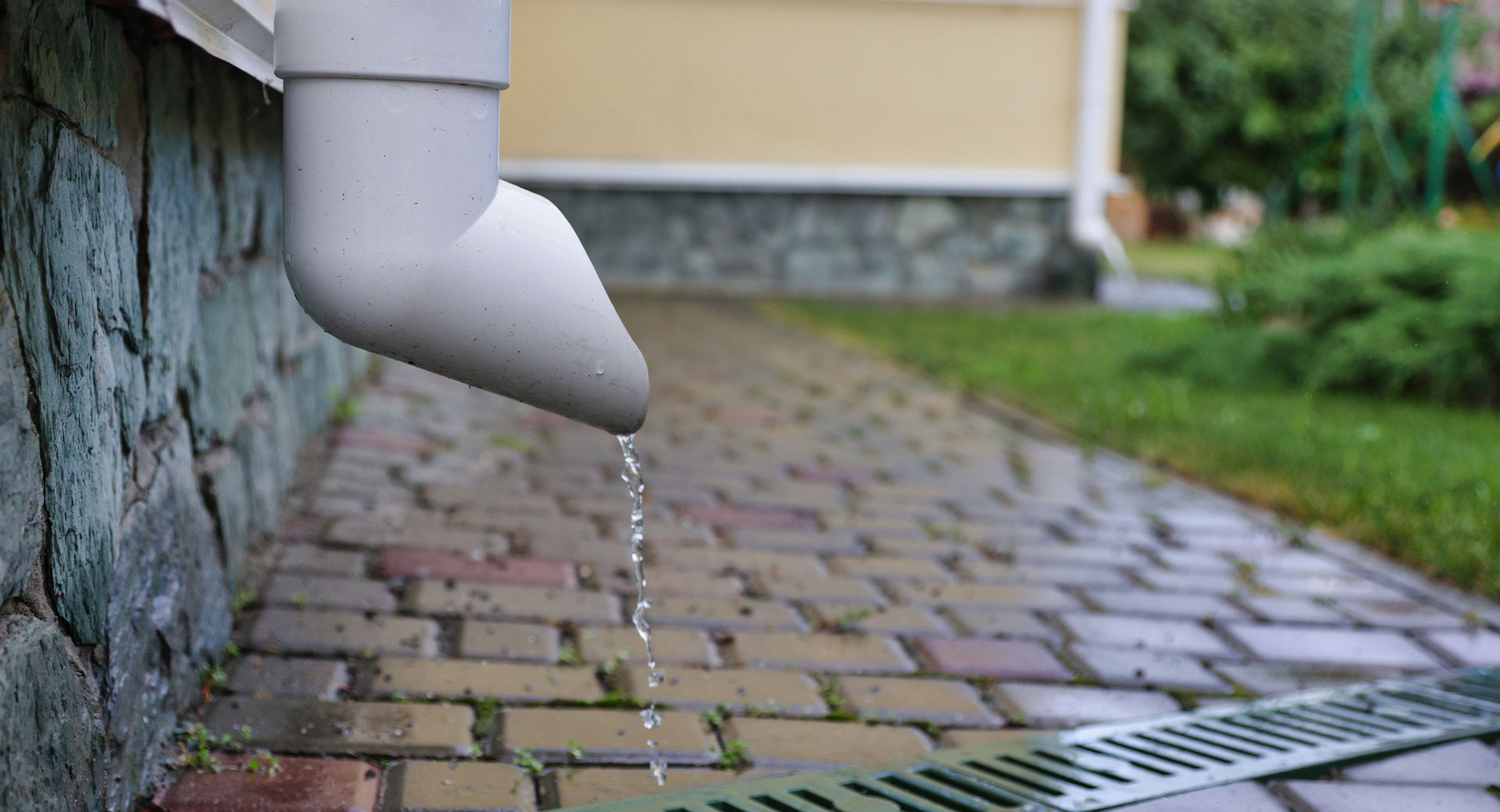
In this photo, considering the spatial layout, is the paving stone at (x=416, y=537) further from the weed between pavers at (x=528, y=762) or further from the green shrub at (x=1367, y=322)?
the green shrub at (x=1367, y=322)

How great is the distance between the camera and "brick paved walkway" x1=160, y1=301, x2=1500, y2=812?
2131 mm

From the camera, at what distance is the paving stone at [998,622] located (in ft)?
9.37

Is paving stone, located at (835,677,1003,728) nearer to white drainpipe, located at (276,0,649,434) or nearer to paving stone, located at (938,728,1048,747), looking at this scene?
paving stone, located at (938,728,1048,747)

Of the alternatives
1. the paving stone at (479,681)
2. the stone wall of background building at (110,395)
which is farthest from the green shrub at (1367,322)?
the stone wall of background building at (110,395)

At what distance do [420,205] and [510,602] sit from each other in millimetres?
1299

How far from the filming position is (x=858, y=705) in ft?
7.93

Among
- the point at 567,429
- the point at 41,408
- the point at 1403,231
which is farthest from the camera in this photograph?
the point at 1403,231

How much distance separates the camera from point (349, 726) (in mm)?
2143

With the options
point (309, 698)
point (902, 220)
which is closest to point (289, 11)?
point (309, 698)

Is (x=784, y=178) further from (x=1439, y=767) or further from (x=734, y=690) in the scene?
(x=1439, y=767)

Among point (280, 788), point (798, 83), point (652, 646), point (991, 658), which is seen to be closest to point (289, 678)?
point (280, 788)

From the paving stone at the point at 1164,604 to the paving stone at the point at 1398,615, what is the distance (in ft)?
0.88

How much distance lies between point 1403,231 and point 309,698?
5542 mm

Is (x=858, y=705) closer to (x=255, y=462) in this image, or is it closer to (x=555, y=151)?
(x=255, y=462)
